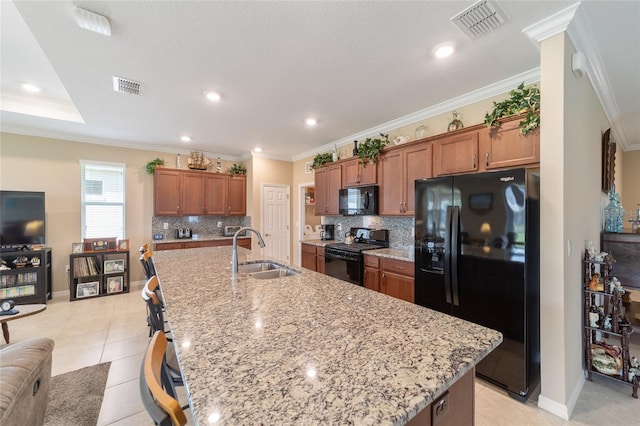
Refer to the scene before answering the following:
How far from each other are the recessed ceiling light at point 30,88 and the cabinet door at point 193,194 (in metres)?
2.28

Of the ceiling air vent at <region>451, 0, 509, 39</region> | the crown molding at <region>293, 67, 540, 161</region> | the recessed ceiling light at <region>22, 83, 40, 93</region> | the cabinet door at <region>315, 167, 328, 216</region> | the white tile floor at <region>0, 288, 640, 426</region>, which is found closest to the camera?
the ceiling air vent at <region>451, 0, 509, 39</region>

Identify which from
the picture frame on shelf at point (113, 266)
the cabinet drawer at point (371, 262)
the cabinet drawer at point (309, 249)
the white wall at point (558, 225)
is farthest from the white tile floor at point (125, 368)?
the cabinet drawer at point (309, 249)

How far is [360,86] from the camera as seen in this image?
2.86 meters

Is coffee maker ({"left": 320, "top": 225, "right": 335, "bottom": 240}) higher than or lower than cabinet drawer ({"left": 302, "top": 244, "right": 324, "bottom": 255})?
higher

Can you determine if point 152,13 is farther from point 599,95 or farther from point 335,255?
point 599,95

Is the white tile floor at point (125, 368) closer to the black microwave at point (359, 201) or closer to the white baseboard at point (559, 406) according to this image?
the white baseboard at point (559, 406)

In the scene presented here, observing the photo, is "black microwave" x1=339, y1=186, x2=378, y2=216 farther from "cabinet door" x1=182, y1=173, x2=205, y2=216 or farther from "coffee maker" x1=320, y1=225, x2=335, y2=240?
"cabinet door" x1=182, y1=173, x2=205, y2=216

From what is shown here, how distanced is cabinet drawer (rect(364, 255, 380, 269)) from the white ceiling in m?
1.95

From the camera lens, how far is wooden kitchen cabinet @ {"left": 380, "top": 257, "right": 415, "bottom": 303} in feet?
9.84

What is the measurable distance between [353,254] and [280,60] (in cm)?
250

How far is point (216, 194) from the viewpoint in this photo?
5719 mm

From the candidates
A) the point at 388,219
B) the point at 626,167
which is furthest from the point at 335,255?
the point at 626,167

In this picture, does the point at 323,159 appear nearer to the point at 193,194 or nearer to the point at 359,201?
the point at 359,201

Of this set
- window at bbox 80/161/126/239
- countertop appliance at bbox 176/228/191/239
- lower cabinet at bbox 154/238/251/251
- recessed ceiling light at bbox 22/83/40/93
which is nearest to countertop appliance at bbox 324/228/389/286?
lower cabinet at bbox 154/238/251/251
